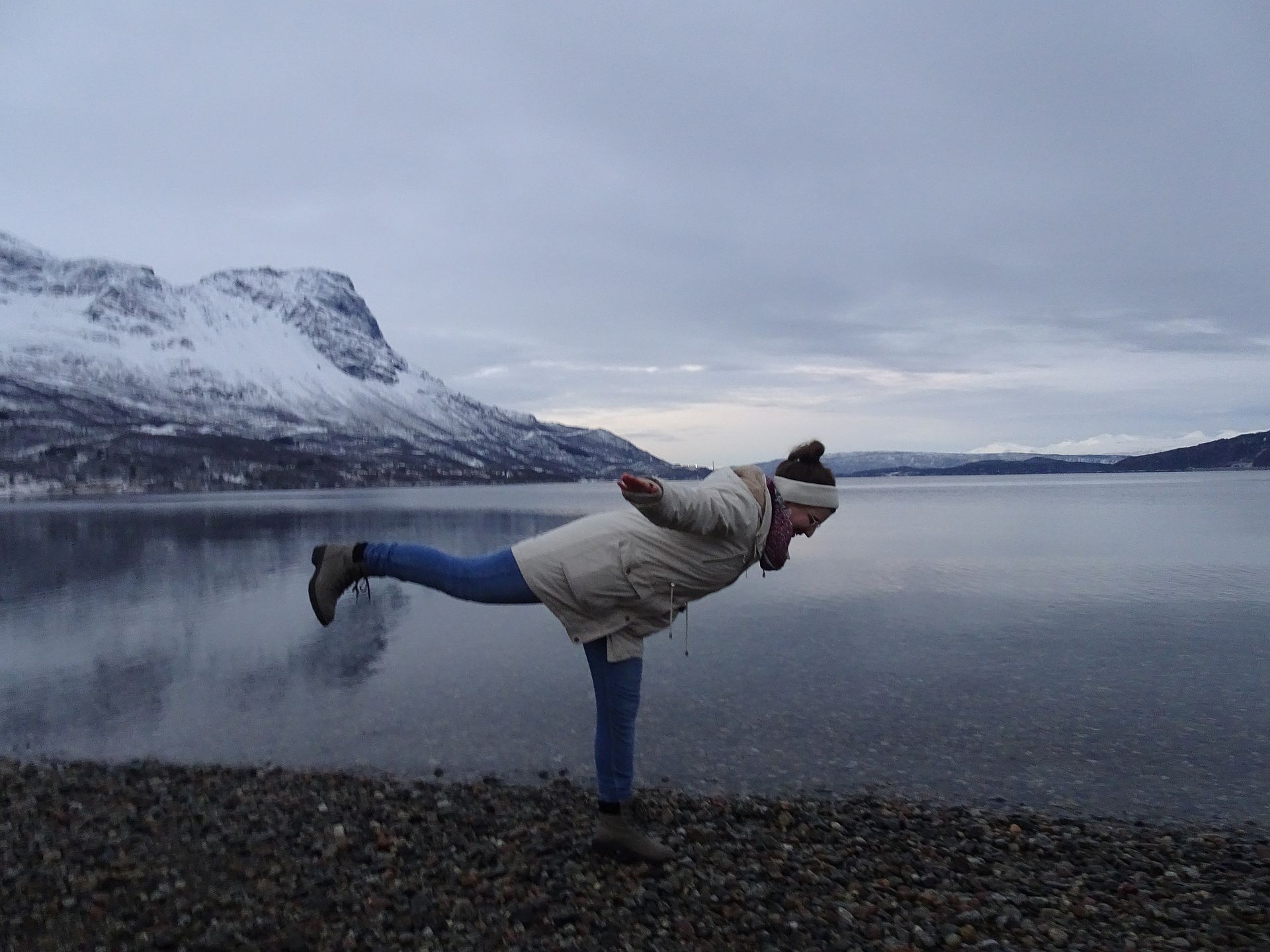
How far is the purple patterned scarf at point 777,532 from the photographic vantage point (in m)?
5.86

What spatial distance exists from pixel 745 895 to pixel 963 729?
6.66 m

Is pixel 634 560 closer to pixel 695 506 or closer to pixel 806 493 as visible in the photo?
pixel 695 506

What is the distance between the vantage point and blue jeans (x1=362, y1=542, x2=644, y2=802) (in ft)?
18.8

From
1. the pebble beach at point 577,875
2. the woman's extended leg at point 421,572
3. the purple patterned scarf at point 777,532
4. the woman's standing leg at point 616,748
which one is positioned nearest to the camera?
the pebble beach at point 577,875

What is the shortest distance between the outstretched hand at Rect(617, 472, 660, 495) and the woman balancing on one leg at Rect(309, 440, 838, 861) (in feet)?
1.15

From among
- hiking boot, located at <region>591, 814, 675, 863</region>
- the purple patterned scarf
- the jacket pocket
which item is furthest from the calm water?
the jacket pocket

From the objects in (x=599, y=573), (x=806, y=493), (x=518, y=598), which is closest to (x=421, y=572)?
(x=518, y=598)

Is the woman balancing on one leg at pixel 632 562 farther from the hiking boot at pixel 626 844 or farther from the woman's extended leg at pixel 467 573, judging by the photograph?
the hiking boot at pixel 626 844

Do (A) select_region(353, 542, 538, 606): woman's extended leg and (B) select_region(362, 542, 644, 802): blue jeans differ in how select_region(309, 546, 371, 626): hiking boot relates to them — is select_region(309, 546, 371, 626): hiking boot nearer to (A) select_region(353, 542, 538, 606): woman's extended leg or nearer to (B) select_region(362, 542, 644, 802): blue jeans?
(B) select_region(362, 542, 644, 802): blue jeans

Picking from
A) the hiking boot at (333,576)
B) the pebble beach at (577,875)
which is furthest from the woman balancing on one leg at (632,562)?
the pebble beach at (577,875)

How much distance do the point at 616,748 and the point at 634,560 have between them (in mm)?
1604

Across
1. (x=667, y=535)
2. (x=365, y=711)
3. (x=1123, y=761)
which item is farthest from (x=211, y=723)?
(x=1123, y=761)


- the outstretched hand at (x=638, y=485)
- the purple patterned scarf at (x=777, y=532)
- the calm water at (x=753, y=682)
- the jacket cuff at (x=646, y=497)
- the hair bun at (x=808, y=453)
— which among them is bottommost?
the calm water at (x=753, y=682)

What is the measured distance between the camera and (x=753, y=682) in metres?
14.3
